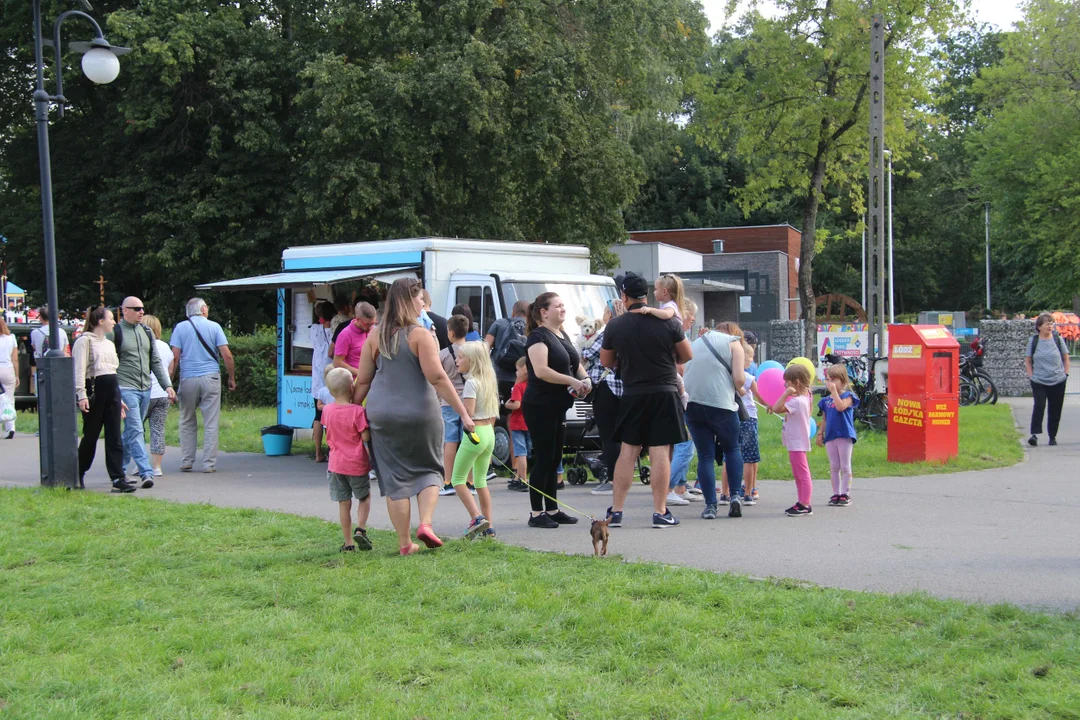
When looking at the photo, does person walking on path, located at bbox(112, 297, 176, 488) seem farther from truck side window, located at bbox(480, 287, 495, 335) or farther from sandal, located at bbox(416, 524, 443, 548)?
sandal, located at bbox(416, 524, 443, 548)

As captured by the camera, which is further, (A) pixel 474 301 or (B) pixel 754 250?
(B) pixel 754 250

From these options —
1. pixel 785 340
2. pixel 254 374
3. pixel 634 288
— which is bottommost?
pixel 254 374

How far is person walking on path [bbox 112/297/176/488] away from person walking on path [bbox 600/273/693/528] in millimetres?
5816

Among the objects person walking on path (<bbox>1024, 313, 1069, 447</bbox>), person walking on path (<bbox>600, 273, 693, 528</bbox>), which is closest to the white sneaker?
person walking on path (<bbox>600, 273, 693, 528</bbox>)

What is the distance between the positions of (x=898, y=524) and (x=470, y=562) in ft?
12.0

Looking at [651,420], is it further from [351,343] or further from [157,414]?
[157,414]

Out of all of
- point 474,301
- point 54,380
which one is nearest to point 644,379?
point 474,301

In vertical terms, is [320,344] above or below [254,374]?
above

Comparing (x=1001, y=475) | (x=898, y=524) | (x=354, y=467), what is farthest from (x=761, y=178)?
(x=354, y=467)

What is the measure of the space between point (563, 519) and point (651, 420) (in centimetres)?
136

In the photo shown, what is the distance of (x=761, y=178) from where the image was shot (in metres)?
24.9

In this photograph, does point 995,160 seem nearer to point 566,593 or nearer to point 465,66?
point 465,66

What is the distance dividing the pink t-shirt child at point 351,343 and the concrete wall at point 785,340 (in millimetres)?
19716

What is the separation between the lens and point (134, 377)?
1167cm
